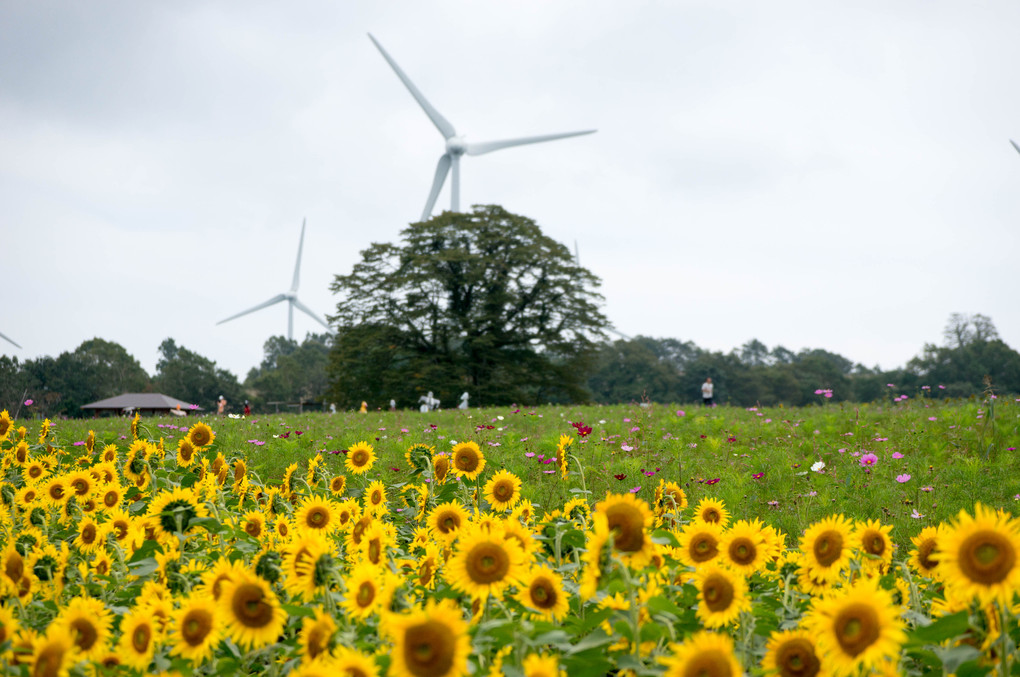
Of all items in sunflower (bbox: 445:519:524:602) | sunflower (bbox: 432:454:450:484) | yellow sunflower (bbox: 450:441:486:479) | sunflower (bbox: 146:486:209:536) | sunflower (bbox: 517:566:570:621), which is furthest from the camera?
yellow sunflower (bbox: 450:441:486:479)

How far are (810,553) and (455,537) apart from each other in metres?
1.44

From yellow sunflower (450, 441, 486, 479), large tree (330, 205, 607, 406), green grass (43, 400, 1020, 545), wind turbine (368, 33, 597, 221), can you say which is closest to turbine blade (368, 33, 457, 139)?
wind turbine (368, 33, 597, 221)

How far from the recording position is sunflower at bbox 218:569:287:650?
202 centimetres

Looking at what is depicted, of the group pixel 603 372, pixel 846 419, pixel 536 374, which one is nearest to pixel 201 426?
pixel 846 419

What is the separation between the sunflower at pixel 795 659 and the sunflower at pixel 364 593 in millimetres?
1132

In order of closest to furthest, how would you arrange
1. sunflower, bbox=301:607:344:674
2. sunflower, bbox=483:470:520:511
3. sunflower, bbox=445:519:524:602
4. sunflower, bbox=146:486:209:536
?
1. sunflower, bbox=301:607:344:674
2. sunflower, bbox=445:519:524:602
3. sunflower, bbox=146:486:209:536
4. sunflower, bbox=483:470:520:511

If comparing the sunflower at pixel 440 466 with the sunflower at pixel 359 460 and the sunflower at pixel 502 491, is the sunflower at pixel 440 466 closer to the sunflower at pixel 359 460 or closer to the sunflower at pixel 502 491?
the sunflower at pixel 502 491

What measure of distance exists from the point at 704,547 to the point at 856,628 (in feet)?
2.77

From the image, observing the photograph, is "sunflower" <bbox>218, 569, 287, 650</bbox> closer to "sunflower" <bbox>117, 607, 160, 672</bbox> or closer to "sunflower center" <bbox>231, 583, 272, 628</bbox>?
"sunflower center" <bbox>231, 583, 272, 628</bbox>

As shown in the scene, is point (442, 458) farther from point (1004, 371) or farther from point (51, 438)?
point (1004, 371)

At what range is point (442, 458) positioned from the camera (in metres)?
4.05

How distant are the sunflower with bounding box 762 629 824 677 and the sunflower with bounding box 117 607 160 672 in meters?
1.84

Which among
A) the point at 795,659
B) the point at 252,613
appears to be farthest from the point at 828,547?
the point at 252,613

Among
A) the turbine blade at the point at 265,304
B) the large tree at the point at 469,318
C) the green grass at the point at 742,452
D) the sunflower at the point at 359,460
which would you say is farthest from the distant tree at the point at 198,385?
the sunflower at the point at 359,460
